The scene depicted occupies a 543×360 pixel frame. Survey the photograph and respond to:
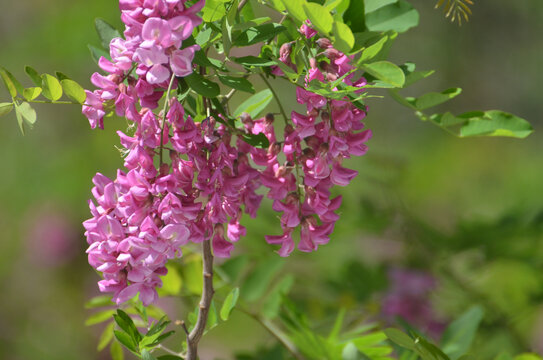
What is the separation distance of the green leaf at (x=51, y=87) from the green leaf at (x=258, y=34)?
0.46 ft

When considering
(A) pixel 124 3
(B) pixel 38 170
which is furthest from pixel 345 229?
(B) pixel 38 170

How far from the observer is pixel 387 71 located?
450 millimetres

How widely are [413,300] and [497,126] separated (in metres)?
0.54

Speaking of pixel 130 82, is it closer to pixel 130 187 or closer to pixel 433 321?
pixel 130 187

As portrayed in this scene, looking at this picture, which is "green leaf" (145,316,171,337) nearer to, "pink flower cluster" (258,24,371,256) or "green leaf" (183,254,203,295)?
"pink flower cluster" (258,24,371,256)

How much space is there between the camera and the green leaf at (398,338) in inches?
20.1

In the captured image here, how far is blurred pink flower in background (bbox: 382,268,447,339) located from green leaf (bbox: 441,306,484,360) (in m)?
0.25

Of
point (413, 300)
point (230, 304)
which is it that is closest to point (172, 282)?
point (230, 304)

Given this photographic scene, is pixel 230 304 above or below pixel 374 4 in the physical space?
below

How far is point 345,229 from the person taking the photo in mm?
1052

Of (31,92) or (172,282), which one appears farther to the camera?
(172,282)

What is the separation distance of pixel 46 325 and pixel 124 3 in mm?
1613

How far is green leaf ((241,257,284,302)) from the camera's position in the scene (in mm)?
823

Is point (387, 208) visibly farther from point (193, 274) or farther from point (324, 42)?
point (324, 42)
